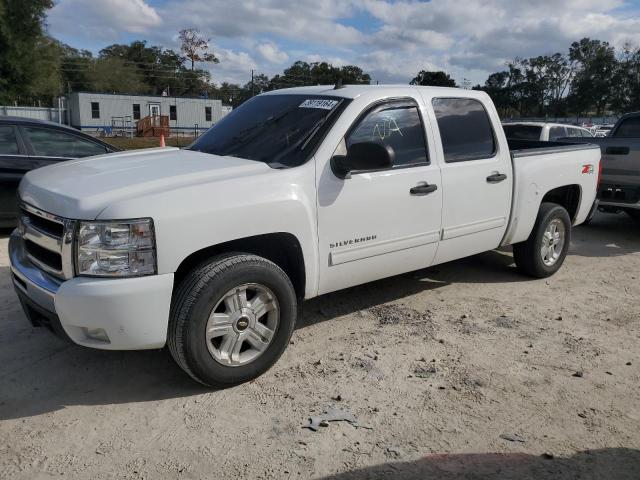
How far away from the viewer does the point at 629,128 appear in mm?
9203

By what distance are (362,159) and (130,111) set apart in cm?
4567

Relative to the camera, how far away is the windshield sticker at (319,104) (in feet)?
13.6

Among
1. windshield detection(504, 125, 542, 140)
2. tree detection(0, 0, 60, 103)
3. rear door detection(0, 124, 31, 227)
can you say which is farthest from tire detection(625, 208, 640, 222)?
tree detection(0, 0, 60, 103)

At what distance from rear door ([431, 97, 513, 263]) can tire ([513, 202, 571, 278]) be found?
2.19 ft

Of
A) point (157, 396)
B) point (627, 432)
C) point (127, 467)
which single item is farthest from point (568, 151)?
point (127, 467)

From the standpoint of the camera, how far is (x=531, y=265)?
588 centimetres

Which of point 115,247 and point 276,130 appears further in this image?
point 276,130

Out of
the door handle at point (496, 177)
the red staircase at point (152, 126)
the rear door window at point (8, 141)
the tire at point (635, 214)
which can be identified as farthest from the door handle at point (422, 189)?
the red staircase at point (152, 126)

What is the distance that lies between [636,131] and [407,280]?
582cm

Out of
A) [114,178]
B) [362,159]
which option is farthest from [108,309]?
[362,159]

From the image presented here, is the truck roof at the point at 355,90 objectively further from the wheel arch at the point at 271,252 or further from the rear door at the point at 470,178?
the wheel arch at the point at 271,252

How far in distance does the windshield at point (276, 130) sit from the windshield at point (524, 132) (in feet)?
28.2

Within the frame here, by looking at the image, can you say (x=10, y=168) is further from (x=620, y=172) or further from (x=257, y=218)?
(x=620, y=172)

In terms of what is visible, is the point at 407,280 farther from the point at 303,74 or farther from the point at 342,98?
the point at 303,74
